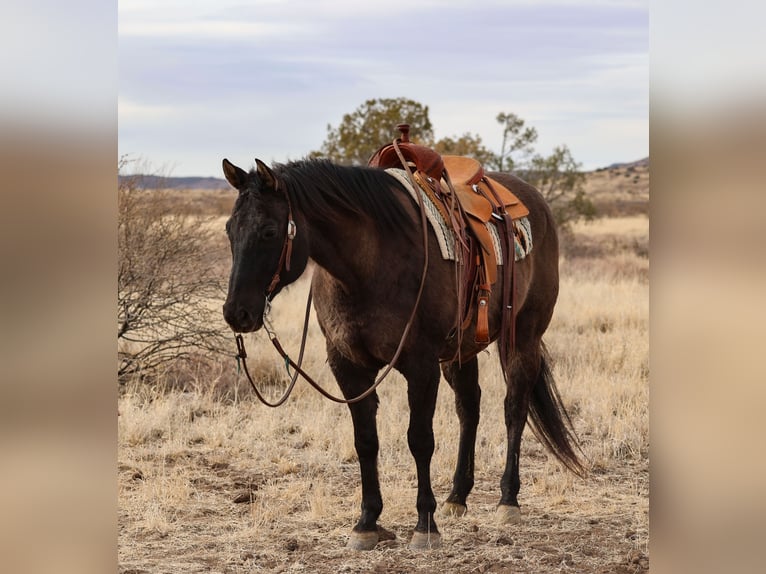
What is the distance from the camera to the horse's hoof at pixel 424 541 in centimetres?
464

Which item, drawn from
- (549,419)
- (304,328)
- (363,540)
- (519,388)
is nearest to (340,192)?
(304,328)

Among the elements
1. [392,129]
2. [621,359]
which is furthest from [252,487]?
[392,129]

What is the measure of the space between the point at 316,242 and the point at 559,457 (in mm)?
2358

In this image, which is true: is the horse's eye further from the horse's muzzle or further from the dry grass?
the dry grass

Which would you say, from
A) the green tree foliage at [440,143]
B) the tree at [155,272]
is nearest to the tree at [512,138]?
the green tree foliage at [440,143]

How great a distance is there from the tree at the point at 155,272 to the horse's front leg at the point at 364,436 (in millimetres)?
3713

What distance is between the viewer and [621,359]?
9227mm

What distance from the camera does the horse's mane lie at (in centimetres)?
423

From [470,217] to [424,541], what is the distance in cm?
177

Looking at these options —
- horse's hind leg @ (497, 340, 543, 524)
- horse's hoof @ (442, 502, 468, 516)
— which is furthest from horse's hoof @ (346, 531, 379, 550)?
horse's hind leg @ (497, 340, 543, 524)
